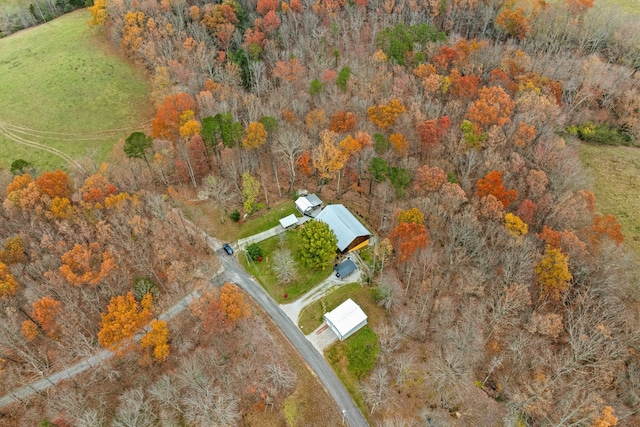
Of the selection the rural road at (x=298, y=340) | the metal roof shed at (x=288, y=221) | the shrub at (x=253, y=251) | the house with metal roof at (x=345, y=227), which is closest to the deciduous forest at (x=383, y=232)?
the rural road at (x=298, y=340)

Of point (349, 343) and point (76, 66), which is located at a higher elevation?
point (76, 66)

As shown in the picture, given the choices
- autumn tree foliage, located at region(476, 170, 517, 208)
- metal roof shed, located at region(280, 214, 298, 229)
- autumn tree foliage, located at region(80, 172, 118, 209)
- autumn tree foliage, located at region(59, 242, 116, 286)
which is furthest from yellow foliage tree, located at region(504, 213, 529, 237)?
autumn tree foliage, located at region(80, 172, 118, 209)

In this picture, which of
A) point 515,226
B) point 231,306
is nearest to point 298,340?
point 231,306

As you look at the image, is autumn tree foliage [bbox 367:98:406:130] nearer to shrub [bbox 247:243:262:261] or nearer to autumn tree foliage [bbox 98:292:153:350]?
shrub [bbox 247:243:262:261]

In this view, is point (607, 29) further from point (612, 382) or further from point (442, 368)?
point (442, 368)

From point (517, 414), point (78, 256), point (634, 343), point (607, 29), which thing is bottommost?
point (517, 414)

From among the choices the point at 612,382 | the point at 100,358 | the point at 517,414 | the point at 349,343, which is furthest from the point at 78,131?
the point at 612,382
